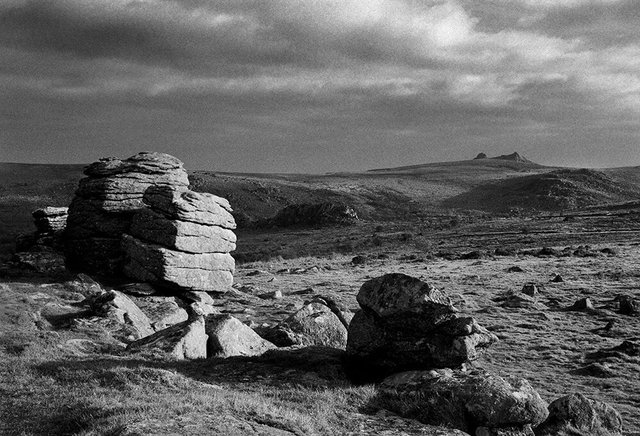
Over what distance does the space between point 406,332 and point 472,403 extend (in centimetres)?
338

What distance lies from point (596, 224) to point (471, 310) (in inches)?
1921

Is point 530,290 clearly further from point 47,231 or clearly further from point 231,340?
point 47,231

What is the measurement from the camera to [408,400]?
15641 mm

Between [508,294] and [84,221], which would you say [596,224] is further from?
[84,221]

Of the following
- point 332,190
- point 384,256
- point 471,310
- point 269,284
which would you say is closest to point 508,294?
point 471,310

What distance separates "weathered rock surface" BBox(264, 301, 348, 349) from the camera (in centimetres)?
2333

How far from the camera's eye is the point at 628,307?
95.2ft

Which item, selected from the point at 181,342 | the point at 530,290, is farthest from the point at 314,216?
the point at 181,342

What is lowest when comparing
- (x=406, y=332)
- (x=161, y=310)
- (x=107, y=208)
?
(x=161, y=310)

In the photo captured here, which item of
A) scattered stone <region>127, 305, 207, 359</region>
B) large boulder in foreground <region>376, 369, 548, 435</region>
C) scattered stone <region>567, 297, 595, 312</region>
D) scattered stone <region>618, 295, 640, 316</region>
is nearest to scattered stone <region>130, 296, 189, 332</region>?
scattered stone <region>127, 305, 207, 359</region>

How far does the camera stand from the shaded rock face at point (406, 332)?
1728 centimetres

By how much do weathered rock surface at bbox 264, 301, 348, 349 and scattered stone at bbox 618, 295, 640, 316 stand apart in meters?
14.8

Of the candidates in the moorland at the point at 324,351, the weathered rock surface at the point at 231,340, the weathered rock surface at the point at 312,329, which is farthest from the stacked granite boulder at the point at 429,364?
the weathered rock surface at the point at 312,329

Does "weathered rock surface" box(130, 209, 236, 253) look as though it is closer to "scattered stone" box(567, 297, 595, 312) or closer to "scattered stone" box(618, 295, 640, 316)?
"scattered stone" box(567, 297, 595, 312)
